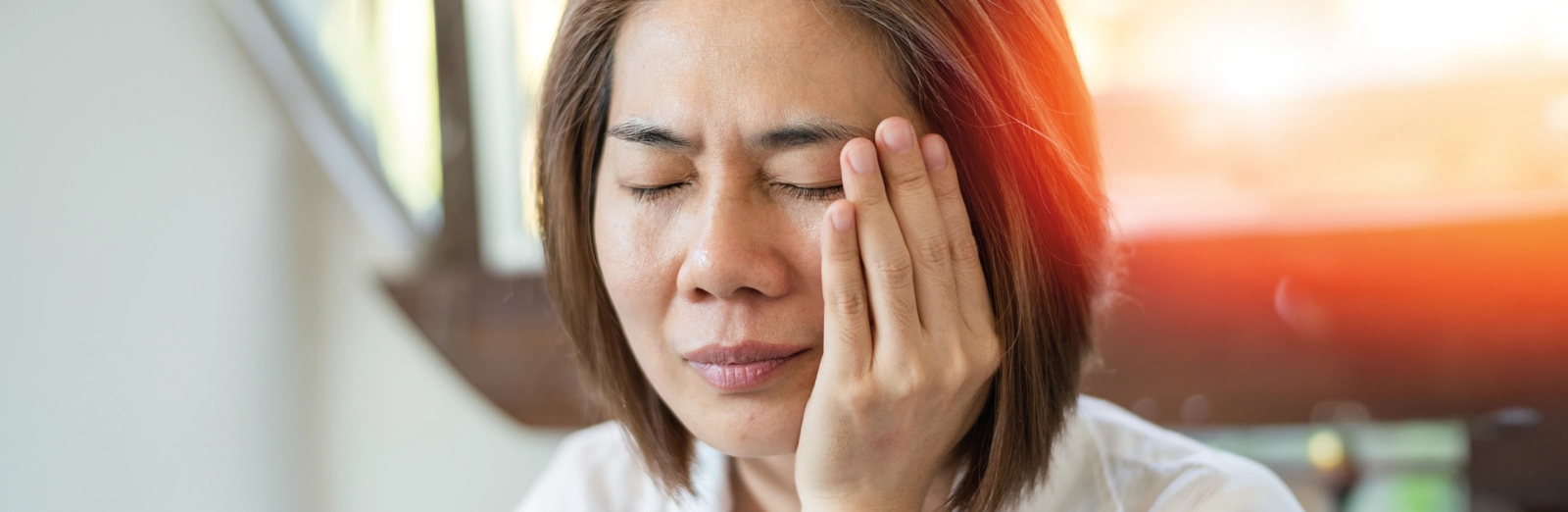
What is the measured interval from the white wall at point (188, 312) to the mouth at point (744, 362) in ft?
4.68

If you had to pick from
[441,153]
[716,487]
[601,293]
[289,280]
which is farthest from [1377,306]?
[289,280]

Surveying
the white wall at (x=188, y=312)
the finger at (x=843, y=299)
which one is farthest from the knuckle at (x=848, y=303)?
the white wall at (x=188, y=312)

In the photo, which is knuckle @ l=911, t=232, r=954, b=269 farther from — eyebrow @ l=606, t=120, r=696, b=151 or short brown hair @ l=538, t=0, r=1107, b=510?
eyebrow @ l=606, t=120, r=696, b=151

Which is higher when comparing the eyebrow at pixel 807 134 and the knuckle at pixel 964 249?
the eyebrow at pixel 807 134

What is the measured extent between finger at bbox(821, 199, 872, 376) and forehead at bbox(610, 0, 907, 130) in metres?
0.10

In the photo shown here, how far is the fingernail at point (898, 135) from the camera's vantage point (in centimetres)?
85

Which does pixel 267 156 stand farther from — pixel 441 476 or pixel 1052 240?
pixel 1052 240

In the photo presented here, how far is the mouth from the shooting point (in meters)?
0.91

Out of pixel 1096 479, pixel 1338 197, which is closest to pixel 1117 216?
pixel 1338 197

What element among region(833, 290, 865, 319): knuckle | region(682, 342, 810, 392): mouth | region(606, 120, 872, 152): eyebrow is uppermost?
region(606, 120, 872, 152): eyebrow

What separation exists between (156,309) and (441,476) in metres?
0.71

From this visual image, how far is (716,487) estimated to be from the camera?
1.21 metres

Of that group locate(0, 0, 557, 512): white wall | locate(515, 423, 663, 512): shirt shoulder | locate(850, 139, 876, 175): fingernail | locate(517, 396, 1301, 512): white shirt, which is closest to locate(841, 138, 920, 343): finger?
locate(850, 139, 876, 175): fingernail

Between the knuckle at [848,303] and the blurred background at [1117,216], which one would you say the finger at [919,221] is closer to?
the knuckle at [848,303]
